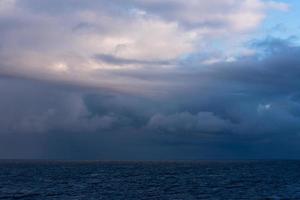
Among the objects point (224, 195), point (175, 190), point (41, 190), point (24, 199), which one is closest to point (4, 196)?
point (24, 199)

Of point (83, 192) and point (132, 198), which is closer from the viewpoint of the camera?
point (132, 198)

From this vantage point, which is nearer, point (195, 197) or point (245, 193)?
point (195, 197)

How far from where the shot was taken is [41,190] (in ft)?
301

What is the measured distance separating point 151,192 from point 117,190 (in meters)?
8.87

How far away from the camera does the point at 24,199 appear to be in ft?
248

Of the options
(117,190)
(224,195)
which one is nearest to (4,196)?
(117,190)

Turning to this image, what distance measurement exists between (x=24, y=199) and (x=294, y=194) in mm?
48383

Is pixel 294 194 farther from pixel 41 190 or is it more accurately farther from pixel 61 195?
pixel 41 190

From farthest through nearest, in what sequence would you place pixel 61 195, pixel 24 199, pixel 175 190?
pixel 175 190 → pixel 61 195 → pixel 24 199

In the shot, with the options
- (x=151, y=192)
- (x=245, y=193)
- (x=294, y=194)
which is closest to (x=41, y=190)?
(x=151, y=192)

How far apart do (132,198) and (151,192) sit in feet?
31.0

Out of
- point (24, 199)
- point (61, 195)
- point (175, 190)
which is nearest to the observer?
point (24, 199)

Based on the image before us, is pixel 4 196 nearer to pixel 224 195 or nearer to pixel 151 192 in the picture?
pixel 151 192

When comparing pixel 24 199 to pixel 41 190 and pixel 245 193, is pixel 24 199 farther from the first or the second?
pixel 245 193
